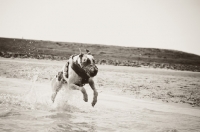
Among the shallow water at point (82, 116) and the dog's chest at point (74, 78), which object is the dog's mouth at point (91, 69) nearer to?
the dog's chest at point (74, 78)

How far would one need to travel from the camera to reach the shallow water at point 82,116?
5797 mm

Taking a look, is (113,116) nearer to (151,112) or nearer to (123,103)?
(151,112)

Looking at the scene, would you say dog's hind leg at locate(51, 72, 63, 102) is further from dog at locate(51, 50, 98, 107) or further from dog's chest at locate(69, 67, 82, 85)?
dog's chest at locate(69, 67, 82, 85)

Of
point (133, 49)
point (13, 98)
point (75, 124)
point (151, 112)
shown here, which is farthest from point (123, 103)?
point (133, 49)

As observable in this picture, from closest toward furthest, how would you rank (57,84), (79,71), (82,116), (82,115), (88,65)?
(88,65) → (79,71) → (82,116) → (82,115) → (57,84)

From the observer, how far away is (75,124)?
5.97 meters

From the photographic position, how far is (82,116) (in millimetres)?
6828

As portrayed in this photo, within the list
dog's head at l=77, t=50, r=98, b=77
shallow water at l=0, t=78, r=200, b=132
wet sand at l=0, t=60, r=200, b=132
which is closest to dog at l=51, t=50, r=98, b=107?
dog's head at l=77, t=50, r=98, b=77

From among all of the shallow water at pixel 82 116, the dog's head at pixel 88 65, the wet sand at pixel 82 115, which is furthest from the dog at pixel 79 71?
the shallow water at pixel 82 116

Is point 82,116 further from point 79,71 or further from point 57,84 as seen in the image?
point 57,84

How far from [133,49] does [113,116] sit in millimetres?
48922

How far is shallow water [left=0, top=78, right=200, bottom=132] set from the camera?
19.0 ft

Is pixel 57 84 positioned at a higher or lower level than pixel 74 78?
lower

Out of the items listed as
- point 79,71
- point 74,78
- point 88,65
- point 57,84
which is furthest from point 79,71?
point 57,84
